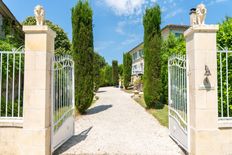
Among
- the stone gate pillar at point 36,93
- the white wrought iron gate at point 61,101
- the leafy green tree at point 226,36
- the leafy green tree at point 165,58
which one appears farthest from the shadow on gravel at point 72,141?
the leafy green tree at point 165,58

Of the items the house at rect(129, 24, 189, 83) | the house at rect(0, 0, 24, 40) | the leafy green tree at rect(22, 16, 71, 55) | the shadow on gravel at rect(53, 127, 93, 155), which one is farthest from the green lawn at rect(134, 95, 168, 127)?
the leafy green tree at rect(22, 16, 71, 55)

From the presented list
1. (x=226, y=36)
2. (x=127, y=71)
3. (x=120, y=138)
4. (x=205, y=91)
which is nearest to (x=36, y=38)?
(x=120, y=138)

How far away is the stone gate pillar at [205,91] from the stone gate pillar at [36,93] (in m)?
3.38

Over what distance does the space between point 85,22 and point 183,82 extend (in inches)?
250

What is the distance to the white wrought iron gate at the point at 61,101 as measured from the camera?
4.95 metres

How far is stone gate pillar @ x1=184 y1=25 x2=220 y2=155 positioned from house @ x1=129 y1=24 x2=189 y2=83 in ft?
59.9

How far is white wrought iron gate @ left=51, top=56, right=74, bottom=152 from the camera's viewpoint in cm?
495

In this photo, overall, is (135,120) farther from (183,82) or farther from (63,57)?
(63,57)

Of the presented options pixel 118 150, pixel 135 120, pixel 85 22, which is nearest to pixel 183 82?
pixel 118 150

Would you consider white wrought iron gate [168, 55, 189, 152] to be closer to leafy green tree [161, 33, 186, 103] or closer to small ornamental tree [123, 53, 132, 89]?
leafy green tree [161, 33, 186, 103]

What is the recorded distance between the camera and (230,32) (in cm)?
582

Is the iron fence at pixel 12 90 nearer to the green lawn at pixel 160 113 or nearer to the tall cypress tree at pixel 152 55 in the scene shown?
the green lawn at pixel 160 113

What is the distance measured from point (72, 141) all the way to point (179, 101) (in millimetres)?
3377

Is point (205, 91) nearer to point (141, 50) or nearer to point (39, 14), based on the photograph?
point (39, 14)
